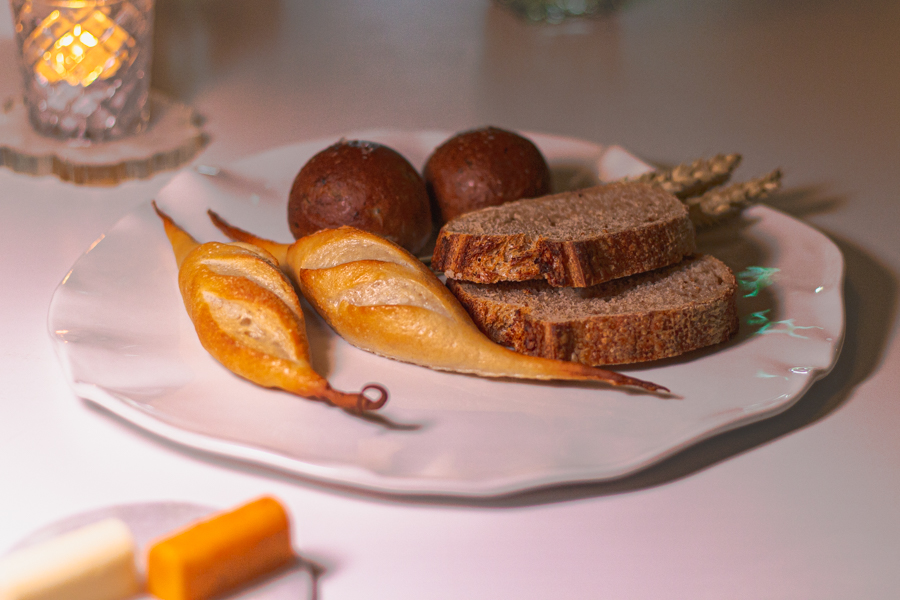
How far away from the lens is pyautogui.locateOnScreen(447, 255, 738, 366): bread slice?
172 centimetres

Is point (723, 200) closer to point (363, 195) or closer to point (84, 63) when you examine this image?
point (363, 195)

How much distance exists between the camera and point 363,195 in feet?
6.76

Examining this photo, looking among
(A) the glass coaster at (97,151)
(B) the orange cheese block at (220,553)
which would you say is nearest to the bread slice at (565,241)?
(B) the orange cheese block at (220,553)

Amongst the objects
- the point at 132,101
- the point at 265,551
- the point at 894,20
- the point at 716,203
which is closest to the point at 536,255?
the point at 716,203

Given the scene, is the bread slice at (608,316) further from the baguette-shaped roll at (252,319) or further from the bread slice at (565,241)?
the baguette-shaped roll at (252,319)

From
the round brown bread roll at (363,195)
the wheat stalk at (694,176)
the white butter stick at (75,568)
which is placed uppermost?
the wheat stalk at (694,176)

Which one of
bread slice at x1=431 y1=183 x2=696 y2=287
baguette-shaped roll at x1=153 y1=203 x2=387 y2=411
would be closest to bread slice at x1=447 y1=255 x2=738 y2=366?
bread slice at x1=431 y1=183 x2=696 y2=287

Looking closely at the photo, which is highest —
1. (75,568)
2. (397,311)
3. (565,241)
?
(565,241)

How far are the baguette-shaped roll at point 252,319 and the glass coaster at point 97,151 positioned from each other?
0.93 metres

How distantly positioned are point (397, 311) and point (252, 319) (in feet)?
0.95

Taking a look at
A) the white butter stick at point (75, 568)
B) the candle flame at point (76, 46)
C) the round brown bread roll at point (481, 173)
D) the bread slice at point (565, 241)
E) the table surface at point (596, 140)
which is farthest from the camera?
the candle flame at point (76, 46)

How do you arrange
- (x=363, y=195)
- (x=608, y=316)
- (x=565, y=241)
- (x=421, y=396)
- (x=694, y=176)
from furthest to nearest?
(x=694, y=176) → (x=363, y=195) → (x=565, y=241) → (x=608, y=316) → (x=421, y=396)

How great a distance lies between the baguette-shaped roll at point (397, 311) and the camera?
1.62m

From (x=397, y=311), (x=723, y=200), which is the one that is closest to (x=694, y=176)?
(x=723, y=200)
